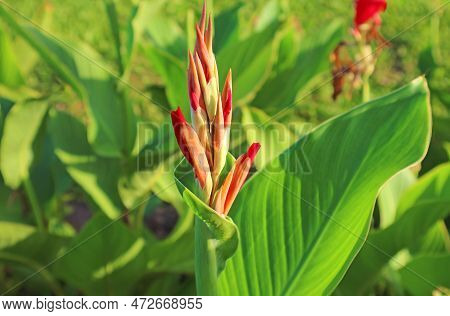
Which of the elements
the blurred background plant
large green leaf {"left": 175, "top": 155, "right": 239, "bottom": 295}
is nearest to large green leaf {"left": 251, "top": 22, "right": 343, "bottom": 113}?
the blurred background plant

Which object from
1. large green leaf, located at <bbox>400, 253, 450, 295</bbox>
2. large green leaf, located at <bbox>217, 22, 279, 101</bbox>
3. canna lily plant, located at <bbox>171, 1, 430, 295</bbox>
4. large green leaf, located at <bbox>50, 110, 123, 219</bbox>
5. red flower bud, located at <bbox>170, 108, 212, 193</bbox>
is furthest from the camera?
large green leaf, located at <bbox>217, 22, 279, 101</bbox>

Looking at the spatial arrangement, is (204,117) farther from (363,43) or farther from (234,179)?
(363,43)

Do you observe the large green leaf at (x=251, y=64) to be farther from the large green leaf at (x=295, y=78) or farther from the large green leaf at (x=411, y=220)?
the large green leaf at (x=411, y=220)

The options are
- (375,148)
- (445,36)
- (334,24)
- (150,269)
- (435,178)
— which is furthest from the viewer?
(445,36)

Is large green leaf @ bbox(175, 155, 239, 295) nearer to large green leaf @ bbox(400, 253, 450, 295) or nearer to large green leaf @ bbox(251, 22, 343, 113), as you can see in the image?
large green leaf @ bbox(400, 253, 450, 295)

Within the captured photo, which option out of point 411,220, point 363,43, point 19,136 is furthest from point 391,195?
point 19,136

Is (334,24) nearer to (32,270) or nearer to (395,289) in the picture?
(395,289)

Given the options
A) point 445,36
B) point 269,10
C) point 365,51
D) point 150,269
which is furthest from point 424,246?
point 445,36
